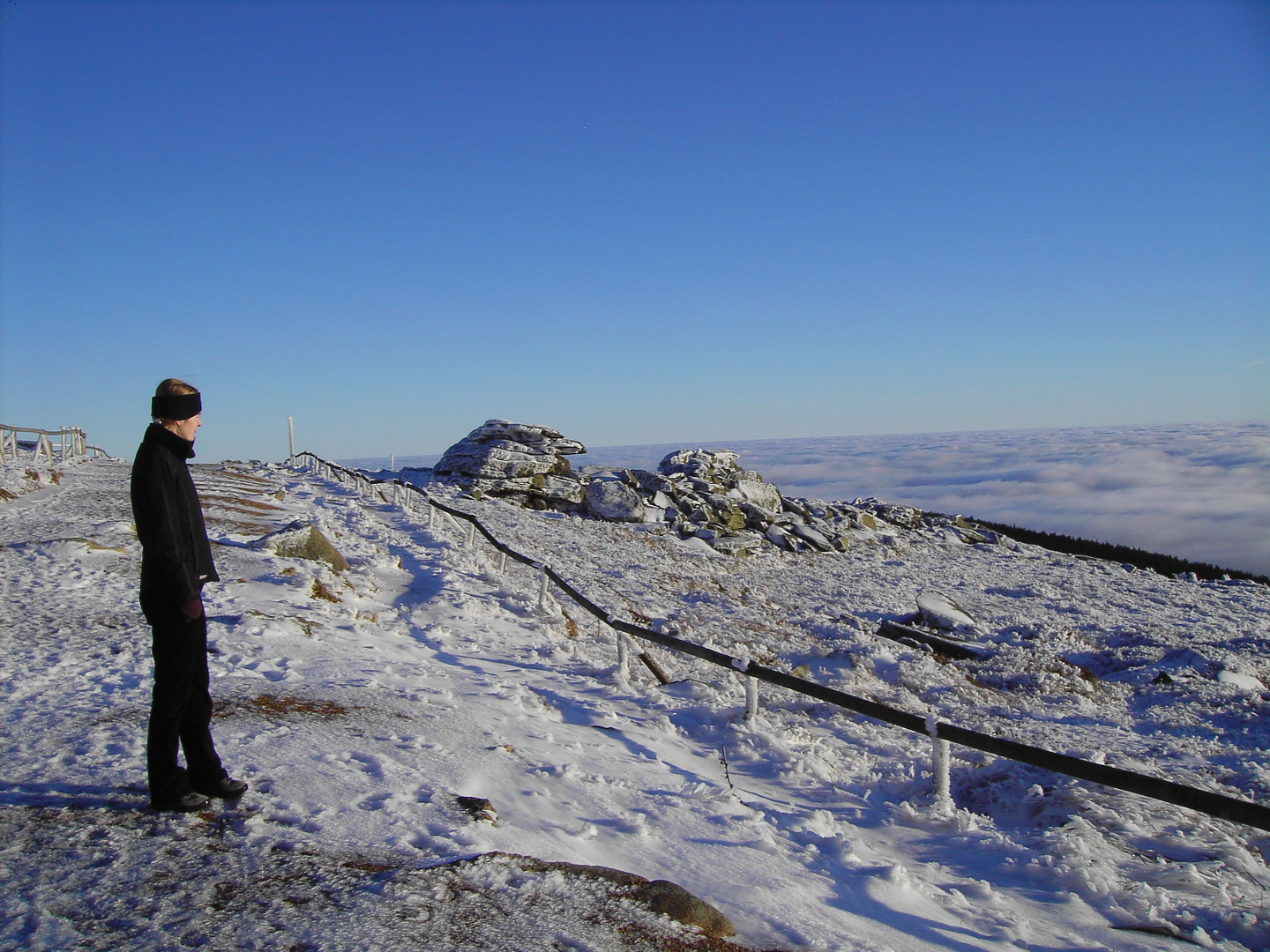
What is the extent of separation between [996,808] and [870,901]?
260cm

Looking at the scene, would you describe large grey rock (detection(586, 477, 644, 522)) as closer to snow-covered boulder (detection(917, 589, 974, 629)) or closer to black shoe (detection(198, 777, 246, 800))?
snow-covered boulder (detection(917, 589, 974, 629))

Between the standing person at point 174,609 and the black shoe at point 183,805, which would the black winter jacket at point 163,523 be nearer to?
the standing person at point 174,609

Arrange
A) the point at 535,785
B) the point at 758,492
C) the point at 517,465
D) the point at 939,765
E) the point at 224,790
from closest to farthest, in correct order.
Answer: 1. the point at 224,790
2. the point at 535,785
3. the point at 939,765
4. the point at 517,465
5. the point at 758,492

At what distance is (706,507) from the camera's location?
27.4 m

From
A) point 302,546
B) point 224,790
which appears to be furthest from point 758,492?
point 224,790

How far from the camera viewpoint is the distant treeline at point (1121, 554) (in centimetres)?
3259

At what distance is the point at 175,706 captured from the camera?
3.47m

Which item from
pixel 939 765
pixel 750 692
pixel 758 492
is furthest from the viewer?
pixel 758 492

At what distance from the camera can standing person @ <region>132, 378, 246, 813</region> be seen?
345 centimetres

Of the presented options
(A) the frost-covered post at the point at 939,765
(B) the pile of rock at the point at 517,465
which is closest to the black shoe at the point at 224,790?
(A) the frost-covered post at the point at 939,765

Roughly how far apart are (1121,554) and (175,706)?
43247mm

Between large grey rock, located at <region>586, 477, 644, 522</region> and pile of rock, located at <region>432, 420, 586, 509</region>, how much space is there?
92cm

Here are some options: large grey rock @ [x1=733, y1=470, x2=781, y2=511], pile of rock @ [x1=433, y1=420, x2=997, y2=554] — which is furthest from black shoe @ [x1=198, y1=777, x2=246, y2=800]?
large grey rock @ [x1=733, y1=470, x2=781, y2=511]

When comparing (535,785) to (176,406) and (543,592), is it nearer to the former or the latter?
(176,406)
